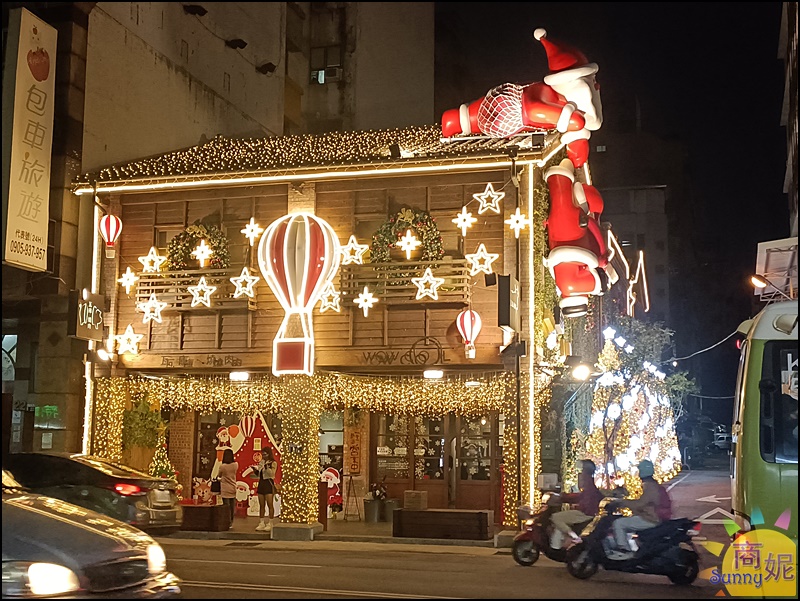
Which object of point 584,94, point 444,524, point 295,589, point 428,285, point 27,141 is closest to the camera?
point 295,589

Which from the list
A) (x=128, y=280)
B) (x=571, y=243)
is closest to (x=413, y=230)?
(x=571, y=243)

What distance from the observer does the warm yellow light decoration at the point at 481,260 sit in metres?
20.1

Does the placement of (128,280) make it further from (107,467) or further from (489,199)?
(489,199)

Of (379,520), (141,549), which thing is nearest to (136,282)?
(379,520)

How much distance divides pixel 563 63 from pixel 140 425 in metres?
12.9

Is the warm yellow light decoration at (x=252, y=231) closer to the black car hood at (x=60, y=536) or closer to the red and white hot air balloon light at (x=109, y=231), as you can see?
the red and white hot air balloon light at (x=109, y=231)

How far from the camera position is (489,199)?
2027 centimetres

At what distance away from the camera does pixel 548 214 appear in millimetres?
21984

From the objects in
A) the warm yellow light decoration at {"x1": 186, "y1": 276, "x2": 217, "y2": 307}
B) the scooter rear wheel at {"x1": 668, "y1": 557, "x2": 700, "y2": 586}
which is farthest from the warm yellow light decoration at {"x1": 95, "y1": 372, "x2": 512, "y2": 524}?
the scooter rear wheel at {"x1": 668, "y1": 557, "x2": 700, "y2": 586}

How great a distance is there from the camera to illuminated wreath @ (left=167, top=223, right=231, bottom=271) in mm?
21828

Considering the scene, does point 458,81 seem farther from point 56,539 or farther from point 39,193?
point 56,539

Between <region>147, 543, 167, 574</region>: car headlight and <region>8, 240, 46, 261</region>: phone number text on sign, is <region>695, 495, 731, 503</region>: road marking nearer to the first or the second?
<region>8, 240, 46, 261</region>: phone number text on sign

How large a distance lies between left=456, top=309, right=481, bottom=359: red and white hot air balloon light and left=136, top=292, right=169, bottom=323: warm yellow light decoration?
7.14 metres

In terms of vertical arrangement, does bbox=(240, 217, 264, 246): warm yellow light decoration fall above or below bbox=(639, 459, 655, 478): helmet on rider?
above
